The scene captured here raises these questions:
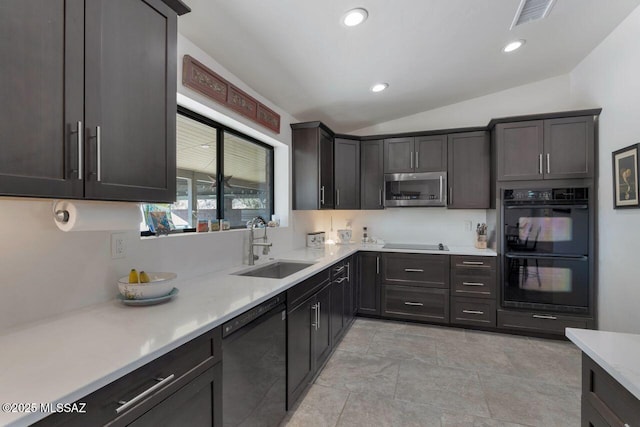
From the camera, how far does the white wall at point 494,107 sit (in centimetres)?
352

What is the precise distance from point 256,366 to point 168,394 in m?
0.55

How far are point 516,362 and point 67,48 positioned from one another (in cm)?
358

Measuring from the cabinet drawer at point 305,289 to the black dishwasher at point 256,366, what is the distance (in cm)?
10

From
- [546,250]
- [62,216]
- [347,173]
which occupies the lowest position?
[546,250]

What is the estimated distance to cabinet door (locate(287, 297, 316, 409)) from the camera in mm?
1833

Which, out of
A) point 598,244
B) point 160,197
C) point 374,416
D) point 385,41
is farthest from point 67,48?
point 598,244

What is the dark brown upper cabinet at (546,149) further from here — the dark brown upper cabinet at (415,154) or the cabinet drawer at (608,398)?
the cabinet drawer at (608,398)

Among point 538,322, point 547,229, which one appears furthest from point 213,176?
point 538,322

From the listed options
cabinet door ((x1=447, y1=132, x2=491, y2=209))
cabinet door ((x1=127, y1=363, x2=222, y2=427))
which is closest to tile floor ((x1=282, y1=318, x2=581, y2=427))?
cabinet door ((x1=127, y1=363, x2=222, y2=427))

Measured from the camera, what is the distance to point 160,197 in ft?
4.29

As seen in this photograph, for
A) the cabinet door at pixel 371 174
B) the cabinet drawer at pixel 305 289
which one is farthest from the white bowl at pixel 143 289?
the cabinet door at pixel 371 174

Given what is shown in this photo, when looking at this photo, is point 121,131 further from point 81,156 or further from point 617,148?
point 617,148

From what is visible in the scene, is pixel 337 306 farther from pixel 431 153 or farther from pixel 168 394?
pixel 431 153

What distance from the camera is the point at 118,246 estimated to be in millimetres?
1491
